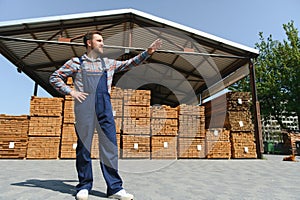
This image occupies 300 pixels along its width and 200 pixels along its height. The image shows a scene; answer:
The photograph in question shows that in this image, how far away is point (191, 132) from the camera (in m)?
8.84

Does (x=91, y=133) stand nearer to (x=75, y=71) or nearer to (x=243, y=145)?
(x=75, y=71)

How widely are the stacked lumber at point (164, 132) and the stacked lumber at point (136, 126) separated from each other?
0.23m

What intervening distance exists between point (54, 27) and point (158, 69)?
657 cm

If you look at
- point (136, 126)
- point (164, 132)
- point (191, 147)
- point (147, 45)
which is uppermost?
point (147, 45)

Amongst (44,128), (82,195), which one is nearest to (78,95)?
(82,195)

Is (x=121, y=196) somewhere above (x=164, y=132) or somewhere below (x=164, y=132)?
below

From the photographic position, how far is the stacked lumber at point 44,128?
307 inches

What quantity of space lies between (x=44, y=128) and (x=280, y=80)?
63.6ft

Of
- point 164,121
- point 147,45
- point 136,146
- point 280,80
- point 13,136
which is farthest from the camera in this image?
point 280,80

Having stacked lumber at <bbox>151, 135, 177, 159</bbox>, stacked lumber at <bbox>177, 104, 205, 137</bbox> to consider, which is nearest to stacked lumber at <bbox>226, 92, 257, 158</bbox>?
stacked lumber at <bbox>177, 104, 205, 137</bbox>

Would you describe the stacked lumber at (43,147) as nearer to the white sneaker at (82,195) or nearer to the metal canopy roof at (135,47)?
the metal canopy roof at (135,47)

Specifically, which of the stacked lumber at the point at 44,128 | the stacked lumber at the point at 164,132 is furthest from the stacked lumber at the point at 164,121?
the stacked lumber at the point at 44,128

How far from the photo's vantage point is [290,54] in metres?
20.8

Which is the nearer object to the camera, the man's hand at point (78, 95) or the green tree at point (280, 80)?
the man's hand at point (78, 95)
